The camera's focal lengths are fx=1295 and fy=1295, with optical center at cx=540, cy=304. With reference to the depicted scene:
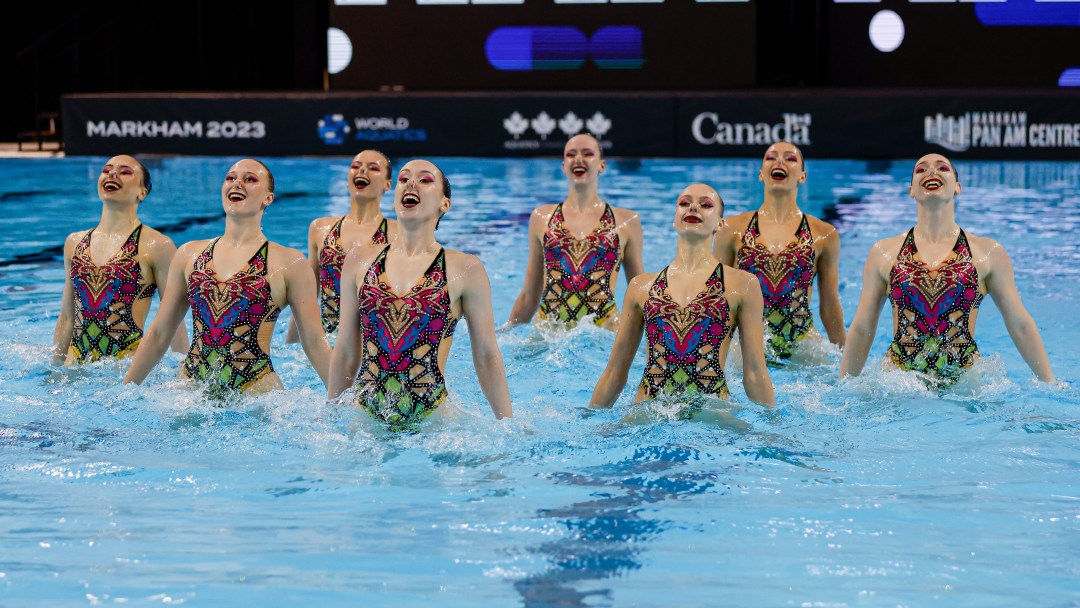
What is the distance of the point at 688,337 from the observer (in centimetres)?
562

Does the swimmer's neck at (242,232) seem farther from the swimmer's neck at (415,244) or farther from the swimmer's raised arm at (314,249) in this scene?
the swimmer's raised arm at (314,249)

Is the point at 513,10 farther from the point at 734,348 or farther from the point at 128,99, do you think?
the point at 734,348

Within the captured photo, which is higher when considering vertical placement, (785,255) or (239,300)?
(785,255)

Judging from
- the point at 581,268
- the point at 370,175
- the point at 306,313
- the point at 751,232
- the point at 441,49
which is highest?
the point at 441,49

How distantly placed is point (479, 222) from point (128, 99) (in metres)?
7.71

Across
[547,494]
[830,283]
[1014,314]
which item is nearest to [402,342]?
[547,494]

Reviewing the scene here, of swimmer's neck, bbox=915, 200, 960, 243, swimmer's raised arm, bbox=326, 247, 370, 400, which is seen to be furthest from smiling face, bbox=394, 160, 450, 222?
swimmer's neck, bbox=915, 200, 960, 243

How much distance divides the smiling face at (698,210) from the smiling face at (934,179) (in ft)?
3.79

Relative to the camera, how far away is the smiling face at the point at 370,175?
294 inches

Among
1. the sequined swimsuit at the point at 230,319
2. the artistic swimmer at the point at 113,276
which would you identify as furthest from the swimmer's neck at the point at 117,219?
the sequined swimsuit at the point at 230,319

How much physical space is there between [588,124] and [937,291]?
40.1ft

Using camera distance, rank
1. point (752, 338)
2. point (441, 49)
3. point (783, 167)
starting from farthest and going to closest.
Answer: point (441, 49), point (783, 167), point (752, 338)

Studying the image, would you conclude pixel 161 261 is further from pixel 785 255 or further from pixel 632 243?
pixel 785 255

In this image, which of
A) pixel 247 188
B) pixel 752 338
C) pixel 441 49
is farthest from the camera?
pixel 441 49
